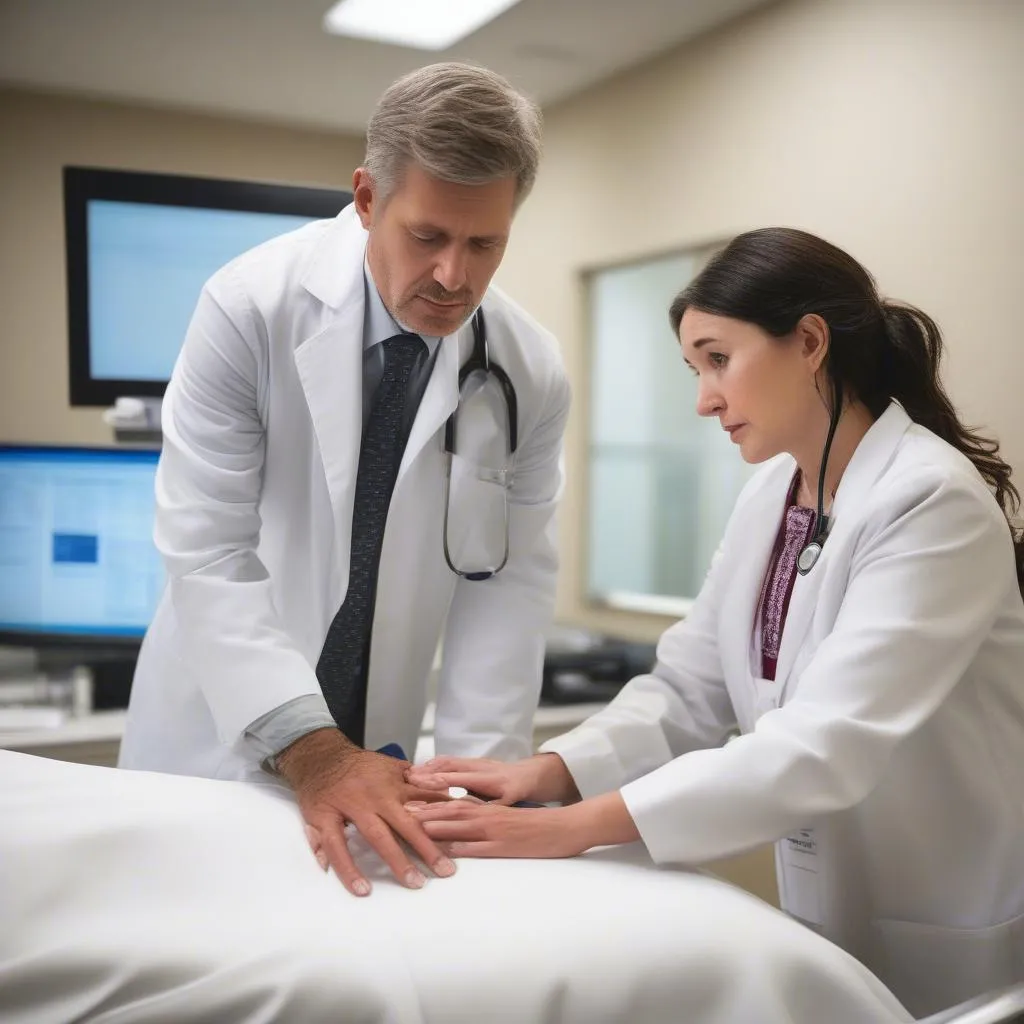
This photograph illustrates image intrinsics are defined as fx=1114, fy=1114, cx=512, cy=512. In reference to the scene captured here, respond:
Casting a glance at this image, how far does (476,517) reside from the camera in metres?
1.56

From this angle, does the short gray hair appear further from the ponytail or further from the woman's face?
the ponytail

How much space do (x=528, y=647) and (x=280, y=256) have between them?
0.66 meters

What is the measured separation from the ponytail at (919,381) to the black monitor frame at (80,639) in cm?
165

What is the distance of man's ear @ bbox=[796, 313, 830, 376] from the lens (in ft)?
4.16

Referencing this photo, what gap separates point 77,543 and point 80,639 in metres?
0.21

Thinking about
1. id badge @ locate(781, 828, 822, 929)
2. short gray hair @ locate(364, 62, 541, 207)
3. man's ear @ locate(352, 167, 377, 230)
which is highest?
short gray hair @ locate(364, 62, 541, 207)

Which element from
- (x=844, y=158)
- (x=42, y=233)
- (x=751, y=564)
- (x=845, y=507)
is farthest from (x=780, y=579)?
(x=42, y=233)

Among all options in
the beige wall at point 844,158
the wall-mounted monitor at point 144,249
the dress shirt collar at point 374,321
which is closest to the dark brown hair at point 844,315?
the dress shirt collar at point 374,321

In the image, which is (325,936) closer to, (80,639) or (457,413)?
(457,413)

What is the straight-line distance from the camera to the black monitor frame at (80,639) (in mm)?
2428

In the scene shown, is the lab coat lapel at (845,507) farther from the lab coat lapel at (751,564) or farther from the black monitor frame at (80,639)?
the black monitor frame at (80,639)

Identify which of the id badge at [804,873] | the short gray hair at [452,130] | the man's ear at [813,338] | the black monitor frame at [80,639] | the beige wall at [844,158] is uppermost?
the beige wall at [844,158]

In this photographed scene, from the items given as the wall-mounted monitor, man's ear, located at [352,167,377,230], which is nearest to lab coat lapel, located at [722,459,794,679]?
man's ear, located at [352,167,377,230]

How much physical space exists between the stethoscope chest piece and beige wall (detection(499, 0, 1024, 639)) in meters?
2.26
